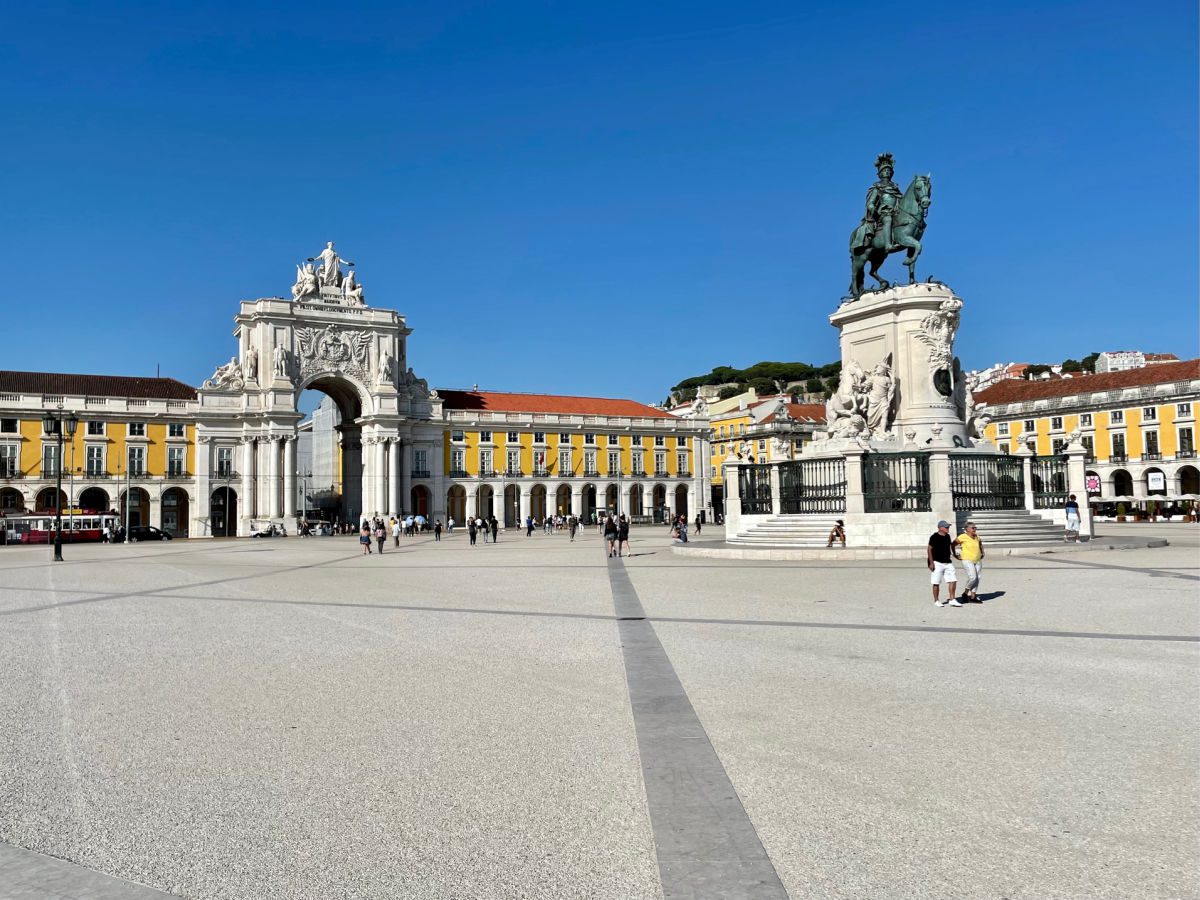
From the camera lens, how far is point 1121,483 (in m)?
70.3

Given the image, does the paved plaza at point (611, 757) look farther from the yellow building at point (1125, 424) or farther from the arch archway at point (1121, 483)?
the arch archway at point (1121, 483)

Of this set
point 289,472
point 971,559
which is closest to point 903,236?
point 971,559

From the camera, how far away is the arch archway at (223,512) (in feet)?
221

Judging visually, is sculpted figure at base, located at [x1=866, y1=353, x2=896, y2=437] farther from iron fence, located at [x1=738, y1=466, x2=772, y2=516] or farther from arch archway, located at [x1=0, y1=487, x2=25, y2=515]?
arch archway, located at [x1=0, y1=487, x2=25, y2=515]

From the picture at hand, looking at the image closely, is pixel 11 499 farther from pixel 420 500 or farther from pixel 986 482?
pixel 986 482

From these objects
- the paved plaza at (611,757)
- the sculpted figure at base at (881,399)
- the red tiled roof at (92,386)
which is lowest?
the paved plaza at (611,757)

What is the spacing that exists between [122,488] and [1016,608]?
67541mm

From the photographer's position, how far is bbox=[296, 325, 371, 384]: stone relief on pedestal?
69750 mm

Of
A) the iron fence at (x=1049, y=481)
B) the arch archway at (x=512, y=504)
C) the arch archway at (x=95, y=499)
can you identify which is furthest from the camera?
the arch archway at (x=512, y=504)

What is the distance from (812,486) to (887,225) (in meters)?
7.78

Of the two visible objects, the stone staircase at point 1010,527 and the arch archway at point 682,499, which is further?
the arch archway at point 682,499

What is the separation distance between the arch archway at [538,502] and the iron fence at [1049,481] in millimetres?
53844

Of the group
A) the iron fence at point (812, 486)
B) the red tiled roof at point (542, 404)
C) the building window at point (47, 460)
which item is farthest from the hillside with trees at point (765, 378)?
the iron fence at point (812, 486)

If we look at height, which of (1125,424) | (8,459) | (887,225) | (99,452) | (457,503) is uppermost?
(887,225)
